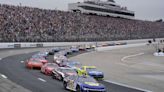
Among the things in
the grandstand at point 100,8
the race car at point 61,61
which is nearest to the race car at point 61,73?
the race car at point 61,61

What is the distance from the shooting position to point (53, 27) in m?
75.3

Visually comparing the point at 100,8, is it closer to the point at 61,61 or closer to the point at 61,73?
the point at 61,61

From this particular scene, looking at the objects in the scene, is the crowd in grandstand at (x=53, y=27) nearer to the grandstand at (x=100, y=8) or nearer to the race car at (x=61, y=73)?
the grandstand at (x=100, y=8)

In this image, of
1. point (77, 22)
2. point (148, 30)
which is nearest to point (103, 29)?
point (77, 22)

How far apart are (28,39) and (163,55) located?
25.0 metres

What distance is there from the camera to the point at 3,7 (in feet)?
219

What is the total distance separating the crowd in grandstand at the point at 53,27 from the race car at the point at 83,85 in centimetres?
4227

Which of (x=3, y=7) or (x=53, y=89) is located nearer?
(x=53, y=89)

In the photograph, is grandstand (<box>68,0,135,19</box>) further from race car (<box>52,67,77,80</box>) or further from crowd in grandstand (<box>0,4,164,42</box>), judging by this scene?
race car (<box>52,67,77,80</box>)

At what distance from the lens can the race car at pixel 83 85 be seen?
66.8 ft

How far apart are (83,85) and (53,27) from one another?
55.4 m

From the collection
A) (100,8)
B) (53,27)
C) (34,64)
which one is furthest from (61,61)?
(100,8)

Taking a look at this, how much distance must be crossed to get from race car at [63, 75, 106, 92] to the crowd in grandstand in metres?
42.3

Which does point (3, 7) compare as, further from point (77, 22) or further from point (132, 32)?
point (132, 32)
